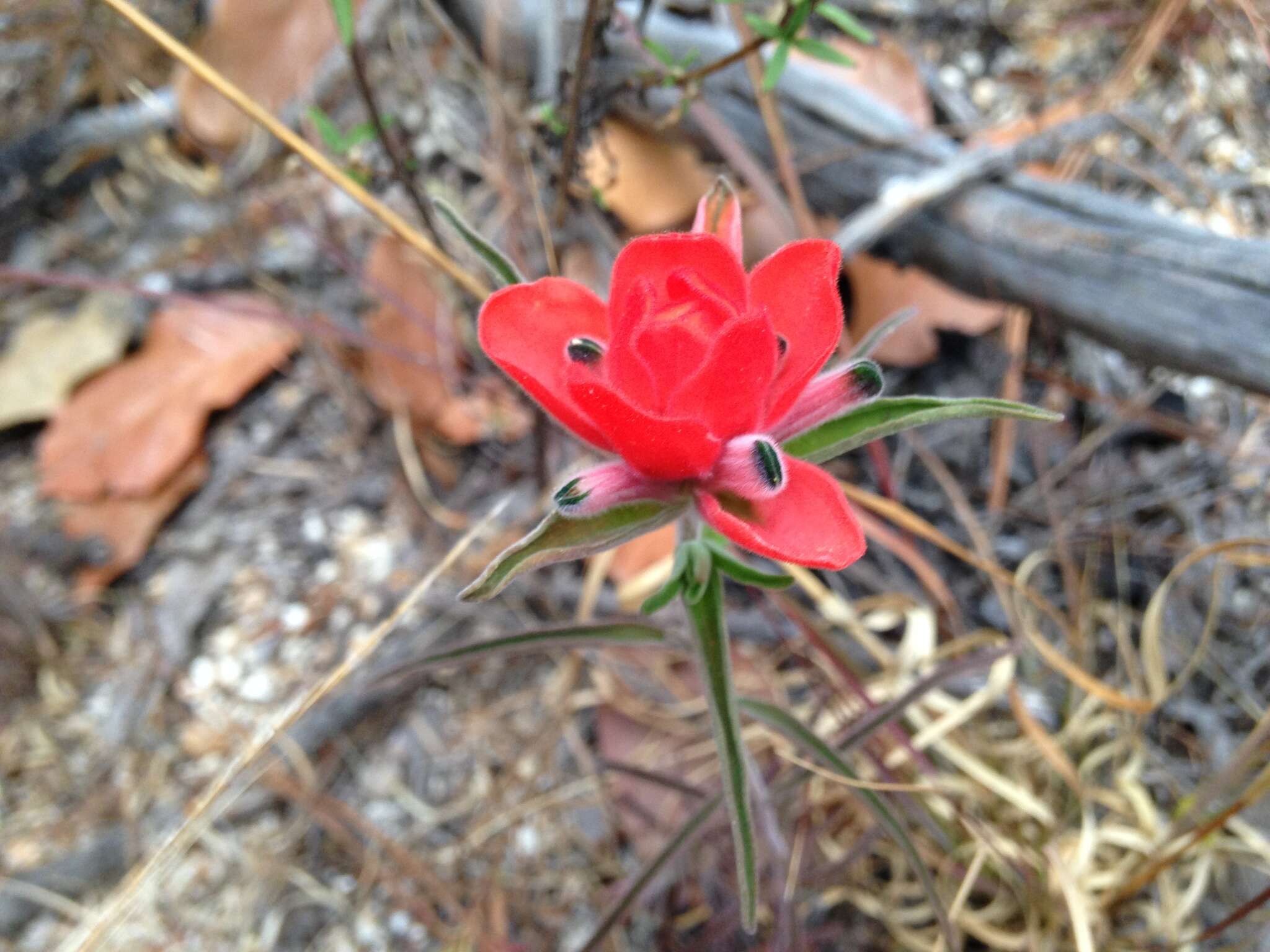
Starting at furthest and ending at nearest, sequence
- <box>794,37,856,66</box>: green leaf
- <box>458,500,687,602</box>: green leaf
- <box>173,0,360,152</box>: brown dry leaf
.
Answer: <box>173,0,360,152</box>: brown dry leaf
<box>794,37,856,66</box>: green leaf
<box>458,500,687,602</box>: green leaf

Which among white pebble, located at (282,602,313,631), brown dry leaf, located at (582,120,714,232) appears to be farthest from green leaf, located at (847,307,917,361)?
white pebble, located at (282,602,313,631)

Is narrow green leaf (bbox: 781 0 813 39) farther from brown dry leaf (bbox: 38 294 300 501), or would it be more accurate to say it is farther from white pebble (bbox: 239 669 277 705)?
white pebble (bbox: 239 669 277 705)

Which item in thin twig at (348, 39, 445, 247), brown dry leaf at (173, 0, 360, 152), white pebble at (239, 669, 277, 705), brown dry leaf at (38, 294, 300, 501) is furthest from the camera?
brown dry leaf at (173, 0, 360, 152)

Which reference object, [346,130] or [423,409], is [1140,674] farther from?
[346,130]

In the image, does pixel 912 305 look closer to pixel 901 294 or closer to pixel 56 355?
pixel 901 294

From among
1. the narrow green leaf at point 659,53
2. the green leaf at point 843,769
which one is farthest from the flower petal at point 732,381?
the narrow green leaf at point 659,53

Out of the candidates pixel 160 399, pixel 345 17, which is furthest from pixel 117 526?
pixel 345 17

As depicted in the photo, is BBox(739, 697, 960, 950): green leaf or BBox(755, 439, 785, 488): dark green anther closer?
BBox(755, 439, 785, 488): dark green anther
